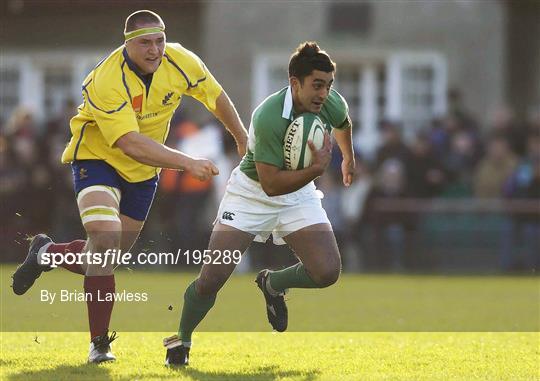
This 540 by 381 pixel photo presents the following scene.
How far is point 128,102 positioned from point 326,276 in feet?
5.63

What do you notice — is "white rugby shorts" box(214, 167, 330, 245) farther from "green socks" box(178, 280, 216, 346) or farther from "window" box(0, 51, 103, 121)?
"window" box(0, 51, 103, 121)

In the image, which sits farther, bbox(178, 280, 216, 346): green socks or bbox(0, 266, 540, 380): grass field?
bbox(178, 280, 216, 346): green socks

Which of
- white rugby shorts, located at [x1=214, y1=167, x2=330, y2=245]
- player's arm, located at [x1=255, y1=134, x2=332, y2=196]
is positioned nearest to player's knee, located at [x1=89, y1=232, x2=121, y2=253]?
white rugby shorts, located at [x1=214, y1=167, x2=330, y2=245]

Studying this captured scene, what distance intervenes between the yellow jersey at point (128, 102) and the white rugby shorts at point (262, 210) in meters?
0.74

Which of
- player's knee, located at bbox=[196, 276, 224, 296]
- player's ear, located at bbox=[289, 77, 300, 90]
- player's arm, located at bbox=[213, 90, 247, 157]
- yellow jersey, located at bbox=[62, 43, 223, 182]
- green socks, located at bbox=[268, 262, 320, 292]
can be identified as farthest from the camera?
player's arm, located at bbox=[213, 90, 247, 157]

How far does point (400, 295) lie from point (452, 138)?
515 centimetres

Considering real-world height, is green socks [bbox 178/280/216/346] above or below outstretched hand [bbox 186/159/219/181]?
below

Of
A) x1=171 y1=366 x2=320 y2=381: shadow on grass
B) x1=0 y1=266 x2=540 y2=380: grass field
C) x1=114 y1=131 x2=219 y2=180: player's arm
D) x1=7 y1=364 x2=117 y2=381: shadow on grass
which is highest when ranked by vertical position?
x1=114 y1=131 x2=219 y2=180: player's arm

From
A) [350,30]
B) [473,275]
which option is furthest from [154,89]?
[350,30]

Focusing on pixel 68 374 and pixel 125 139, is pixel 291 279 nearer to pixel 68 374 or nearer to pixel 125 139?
pixel 125 139

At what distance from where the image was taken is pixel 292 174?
26.3 ft

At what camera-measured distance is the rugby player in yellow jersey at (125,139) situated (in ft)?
27.0

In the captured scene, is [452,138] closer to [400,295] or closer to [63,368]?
[400,295]

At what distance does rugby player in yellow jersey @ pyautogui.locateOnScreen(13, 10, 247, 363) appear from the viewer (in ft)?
27.0
